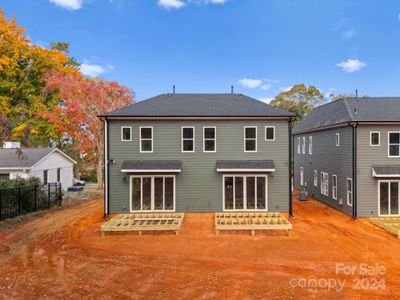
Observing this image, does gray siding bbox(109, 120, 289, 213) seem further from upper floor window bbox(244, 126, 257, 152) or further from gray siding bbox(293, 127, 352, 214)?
gray siding bbox(293, 127, 352, 214)

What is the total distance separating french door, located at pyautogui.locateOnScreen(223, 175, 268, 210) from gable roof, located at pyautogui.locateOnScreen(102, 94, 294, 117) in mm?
3745

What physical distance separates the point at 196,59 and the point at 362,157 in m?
28.9

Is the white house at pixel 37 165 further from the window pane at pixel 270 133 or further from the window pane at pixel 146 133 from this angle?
the window pane at pixel 270 133

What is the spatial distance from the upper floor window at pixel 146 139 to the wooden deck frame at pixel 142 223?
12.3 ft

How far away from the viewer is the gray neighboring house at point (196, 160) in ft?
46.2

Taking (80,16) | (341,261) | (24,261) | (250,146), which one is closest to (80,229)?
(24,261)

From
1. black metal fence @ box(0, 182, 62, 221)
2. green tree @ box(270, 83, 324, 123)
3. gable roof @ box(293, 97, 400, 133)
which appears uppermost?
green tree @ box(270, 83, 324, 123)

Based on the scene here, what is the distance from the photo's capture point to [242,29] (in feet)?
105

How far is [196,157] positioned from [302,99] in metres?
27.8

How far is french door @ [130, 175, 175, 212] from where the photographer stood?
46.4 ft

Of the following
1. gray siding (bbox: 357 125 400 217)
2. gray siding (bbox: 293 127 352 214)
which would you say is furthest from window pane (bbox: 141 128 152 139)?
gray siding (bbox: 357 125 400 217)

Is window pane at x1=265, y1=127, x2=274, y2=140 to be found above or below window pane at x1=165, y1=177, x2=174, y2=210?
above

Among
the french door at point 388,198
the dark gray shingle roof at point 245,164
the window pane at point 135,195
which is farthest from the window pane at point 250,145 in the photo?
the french door at point 388,198

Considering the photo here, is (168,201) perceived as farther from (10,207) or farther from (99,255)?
(10,207)
